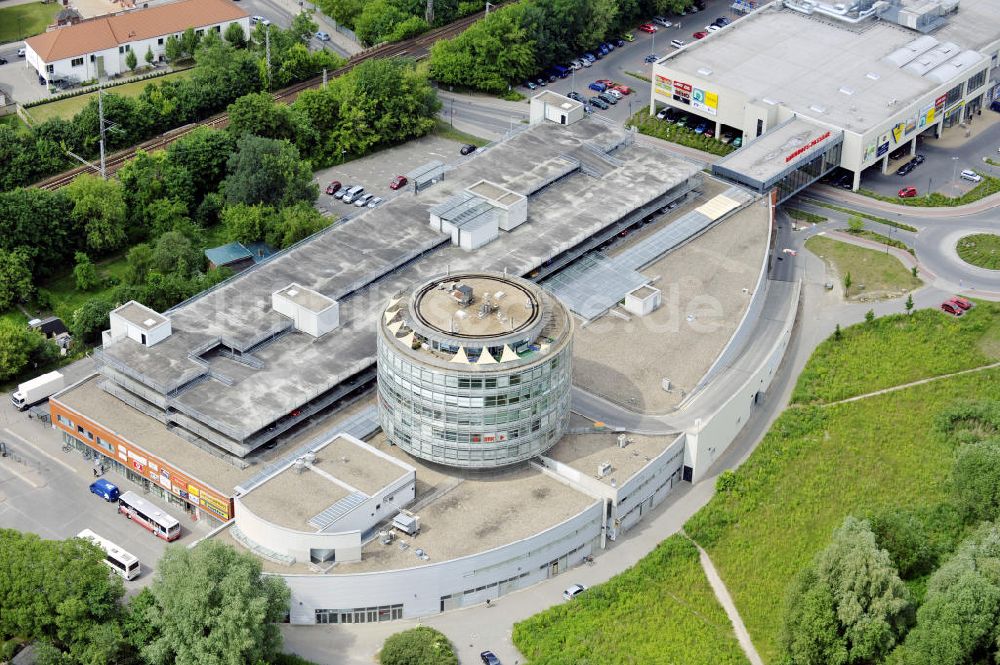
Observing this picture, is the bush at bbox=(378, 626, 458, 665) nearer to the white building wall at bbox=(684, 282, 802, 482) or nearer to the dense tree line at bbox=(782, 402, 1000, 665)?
the dense tree line at bbox=(782, 402, 1000, 665)

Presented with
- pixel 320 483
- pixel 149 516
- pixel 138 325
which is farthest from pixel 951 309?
pixel 149 516

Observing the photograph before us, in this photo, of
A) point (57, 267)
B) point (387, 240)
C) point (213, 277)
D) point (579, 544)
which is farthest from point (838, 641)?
point (57, 267)

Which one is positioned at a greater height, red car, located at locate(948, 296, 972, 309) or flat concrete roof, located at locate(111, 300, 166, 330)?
flat concrete roof, located at locate(111, 300, 166, 330)

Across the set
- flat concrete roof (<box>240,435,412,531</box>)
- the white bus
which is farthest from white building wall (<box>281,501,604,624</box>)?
the white bus

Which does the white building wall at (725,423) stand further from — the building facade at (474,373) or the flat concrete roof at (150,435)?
the flat concrete roof at (150,435)

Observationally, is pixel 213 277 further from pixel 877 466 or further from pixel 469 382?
pixel 877 466

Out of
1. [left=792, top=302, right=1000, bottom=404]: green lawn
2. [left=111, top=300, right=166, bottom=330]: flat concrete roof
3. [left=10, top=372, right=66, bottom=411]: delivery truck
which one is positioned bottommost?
[left=792, top=302, right=1000, bottom=404]: green lawn

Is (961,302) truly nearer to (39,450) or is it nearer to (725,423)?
(725,423)
